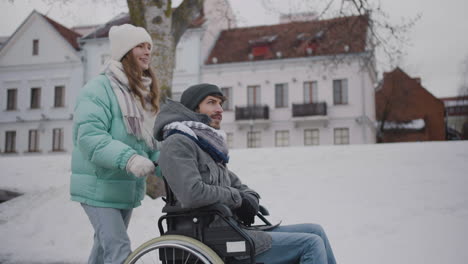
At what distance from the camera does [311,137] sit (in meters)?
36.0

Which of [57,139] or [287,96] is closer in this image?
[287,96]

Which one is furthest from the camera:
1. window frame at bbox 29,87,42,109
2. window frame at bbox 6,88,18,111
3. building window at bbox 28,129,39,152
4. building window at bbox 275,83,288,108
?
window frame at bbox 6,88,18,111

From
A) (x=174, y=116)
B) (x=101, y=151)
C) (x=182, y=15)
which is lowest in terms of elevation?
(x=101, y=151)

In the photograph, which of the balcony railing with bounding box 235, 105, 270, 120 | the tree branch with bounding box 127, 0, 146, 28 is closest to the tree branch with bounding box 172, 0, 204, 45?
the tree branch with bounding box 127, 0, 146, 28

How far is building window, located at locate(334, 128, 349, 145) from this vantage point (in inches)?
1390

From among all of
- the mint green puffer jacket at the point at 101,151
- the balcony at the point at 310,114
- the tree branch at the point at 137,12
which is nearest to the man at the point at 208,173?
the mint green puffer jacket at the point at 101,151

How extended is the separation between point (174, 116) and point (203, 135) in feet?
0.77

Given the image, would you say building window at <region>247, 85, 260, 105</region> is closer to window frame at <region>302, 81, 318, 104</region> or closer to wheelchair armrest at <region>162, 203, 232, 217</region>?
window frame at <region>302, 81, 318, 104</region>

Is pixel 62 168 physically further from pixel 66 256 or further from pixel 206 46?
pixel 206 46

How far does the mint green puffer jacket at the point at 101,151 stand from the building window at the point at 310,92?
3302 cm

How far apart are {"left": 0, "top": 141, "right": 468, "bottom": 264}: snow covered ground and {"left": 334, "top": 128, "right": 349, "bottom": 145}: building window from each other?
23.5 meters

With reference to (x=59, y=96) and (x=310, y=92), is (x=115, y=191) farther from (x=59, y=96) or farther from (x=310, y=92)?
(x=59, y=96)

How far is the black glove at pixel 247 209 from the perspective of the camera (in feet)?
10.7

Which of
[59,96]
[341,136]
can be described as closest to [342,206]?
[341,136]
